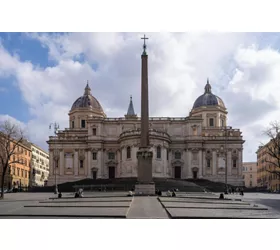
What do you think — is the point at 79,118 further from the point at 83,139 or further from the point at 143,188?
the point at 143,188

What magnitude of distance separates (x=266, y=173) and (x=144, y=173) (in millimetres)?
62807

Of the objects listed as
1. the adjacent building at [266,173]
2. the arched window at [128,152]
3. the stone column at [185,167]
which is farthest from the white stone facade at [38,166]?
the adjacent building at [266,173]

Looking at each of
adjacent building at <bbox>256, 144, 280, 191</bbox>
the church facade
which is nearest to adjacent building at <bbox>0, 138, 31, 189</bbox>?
the church facade

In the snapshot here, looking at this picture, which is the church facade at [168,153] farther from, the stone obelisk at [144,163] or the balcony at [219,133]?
the stone obelisk at [144,163]

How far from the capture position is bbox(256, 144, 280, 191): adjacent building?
81.8m

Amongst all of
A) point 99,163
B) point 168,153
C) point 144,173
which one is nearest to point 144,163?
point 144,173

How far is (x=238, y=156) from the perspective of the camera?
78125mm

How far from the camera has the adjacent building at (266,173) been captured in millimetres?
81806

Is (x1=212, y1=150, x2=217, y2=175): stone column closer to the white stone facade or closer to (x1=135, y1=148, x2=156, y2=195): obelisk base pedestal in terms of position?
the white stone facade

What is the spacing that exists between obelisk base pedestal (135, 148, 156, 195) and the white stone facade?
57.6 m

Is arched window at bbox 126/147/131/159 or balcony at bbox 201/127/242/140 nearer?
arched window at bbox 126/147/131/159

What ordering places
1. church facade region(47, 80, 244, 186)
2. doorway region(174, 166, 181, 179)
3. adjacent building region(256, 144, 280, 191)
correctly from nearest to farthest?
doorway region(174, 166, 181, 179) → church facade region(47, 80, 244, 186) → adjacent building region(256, 144, 280, 191)

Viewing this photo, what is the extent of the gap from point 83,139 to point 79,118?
9.24 metres

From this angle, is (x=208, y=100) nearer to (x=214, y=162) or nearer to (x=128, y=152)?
(x=214, y=162)
